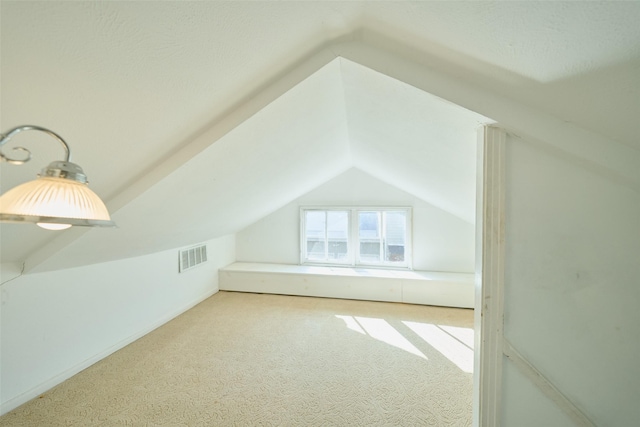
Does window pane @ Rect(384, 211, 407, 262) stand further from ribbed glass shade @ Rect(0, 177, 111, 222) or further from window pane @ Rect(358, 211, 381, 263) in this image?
ribbed glass shade @ Rect(0, 177, 111, 222)

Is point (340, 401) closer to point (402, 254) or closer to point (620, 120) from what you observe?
point (620, 120)

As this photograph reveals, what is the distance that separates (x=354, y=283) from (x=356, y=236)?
32.9 inches

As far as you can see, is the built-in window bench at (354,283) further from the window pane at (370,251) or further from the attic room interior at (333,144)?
the attic room interior at (333,144)

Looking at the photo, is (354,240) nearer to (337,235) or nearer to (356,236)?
(356,236)

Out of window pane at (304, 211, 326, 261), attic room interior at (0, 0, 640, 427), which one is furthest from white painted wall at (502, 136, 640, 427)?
window pane at (304, 211, 326, 261)

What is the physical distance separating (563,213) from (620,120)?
0.40 metres

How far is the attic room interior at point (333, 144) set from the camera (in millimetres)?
718

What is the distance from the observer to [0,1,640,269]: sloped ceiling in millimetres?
655

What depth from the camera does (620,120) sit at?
0.83 m

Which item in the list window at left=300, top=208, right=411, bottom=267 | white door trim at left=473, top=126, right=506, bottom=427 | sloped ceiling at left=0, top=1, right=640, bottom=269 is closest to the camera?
sloped ceiling at left=0, top=1, right=640, bottom=269

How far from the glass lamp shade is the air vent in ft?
10.0

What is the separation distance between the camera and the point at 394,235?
4148 millimetres

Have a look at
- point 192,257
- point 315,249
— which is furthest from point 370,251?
point 192,257

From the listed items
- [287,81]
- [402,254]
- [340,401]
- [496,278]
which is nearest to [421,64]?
[287,81]
